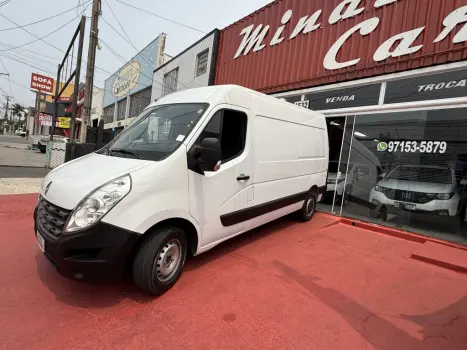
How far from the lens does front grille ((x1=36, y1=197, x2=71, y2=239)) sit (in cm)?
250

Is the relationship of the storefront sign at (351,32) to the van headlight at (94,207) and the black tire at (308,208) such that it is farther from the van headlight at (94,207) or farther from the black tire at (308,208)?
the van headlight at (94,207)

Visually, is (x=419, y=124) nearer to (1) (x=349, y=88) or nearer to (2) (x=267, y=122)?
(1) (x=349, y=88)

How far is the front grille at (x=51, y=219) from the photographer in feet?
8.20

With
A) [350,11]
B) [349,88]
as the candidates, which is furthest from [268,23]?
[349,88]

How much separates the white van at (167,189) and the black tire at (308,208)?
1.46 meters

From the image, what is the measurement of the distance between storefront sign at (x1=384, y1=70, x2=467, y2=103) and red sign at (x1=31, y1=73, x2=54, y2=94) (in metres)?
51.1

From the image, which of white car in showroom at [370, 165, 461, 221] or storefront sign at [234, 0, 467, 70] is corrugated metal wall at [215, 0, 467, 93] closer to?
storefront sign at [234, 0, 467, 70]

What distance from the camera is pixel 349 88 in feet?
22.4

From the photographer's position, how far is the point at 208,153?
2.85 meters

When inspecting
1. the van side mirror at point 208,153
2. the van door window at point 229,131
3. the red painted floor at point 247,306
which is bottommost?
the red painted floor at point 247,306

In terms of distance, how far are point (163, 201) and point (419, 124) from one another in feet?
17.2

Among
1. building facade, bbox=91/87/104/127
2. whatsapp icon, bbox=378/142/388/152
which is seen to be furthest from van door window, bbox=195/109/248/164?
building facade, bbox=91/87/104/127

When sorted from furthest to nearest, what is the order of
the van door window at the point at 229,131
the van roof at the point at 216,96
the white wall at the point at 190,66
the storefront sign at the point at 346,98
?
the white wall at the point at 190,66 < the storefront sign at the point at 346,98 < the van roof at the point at 216,96 < the van door window at the point at 229,131

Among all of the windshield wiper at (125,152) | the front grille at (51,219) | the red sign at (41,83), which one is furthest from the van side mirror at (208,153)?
the red sign at (41,83)
